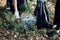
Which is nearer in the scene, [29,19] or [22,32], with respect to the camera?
[22,32]

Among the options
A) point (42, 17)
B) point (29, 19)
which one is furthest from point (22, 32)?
point (29, 19)

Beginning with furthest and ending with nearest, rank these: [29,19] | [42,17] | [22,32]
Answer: [29,19] < [42,17] < [22,32]

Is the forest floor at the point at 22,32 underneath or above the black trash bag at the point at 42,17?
underneath

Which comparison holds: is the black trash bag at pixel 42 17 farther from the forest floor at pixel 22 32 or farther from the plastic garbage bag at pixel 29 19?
the plastic garbage bag at pixel 29 19

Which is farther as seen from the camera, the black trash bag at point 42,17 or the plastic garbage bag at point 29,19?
the plastic garbage bag at point 29,19

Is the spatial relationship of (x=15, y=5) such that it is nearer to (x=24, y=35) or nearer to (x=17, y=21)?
(x=17, y=21)

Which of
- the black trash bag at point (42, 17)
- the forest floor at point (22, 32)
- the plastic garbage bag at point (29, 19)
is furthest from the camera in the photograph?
the plastic garbage bag at point (29, 19)

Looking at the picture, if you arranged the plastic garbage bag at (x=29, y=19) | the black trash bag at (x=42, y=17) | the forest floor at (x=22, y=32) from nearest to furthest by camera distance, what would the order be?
1. the forest floor at (x=22, y=32)
2. the black trash bag at (x=42, y=17)
3. the plastic garbage bag at (x=29, y=19)

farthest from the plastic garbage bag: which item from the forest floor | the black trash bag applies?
the black trash bag

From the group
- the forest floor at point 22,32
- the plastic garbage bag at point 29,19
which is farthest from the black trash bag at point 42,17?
the plastic garbage bag at point 29,19

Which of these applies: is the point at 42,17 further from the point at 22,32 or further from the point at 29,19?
the point at 29,19

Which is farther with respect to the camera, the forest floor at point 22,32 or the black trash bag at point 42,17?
the black trash bag at point 42,17

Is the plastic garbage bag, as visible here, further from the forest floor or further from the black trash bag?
the black trash bag

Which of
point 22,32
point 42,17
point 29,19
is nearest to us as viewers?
point 22,32
